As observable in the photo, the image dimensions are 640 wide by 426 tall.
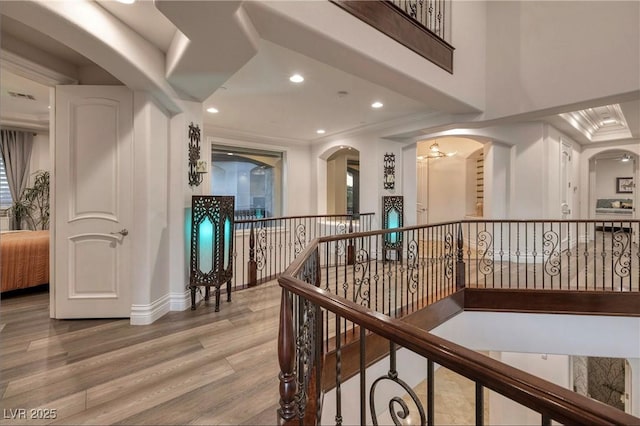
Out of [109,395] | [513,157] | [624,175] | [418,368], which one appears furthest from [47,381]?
[624,175]

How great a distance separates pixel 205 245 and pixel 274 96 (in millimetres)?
2334

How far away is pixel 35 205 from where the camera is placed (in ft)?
18.4

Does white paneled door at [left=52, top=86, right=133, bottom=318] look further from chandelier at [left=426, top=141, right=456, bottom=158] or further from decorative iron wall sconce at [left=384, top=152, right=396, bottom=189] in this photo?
chandelier at [left=426, top=141, right=456, bottom=158]

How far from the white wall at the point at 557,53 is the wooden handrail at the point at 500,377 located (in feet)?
14.7

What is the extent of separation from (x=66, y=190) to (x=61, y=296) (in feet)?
3.46

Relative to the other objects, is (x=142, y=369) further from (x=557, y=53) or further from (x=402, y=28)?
(x=557, y=53)

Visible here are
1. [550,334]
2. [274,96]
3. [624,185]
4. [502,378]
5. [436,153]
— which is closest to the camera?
[502,378]

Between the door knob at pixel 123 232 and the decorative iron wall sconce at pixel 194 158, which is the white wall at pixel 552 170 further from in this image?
the door knob at pixel 123 232

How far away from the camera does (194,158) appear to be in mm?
3594

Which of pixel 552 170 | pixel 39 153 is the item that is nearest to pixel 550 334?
pixel 552 170

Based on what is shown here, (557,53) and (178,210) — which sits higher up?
(557,53)

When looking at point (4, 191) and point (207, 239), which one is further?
point (4, 191)

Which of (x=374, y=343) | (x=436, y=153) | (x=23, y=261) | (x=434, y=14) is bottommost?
(x=374, y=343)

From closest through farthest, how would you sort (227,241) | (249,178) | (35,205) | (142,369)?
(142,369)
(227,241)
(35,205)
(249,178)
